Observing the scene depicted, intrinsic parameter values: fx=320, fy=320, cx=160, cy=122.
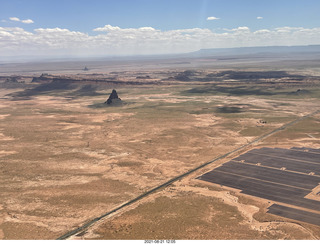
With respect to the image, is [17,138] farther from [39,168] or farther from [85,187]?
[85,187]

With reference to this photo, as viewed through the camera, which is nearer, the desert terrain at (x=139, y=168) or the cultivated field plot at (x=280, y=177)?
the desert terrain at (x=139, y=168)

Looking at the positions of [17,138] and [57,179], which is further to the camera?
[17,138]

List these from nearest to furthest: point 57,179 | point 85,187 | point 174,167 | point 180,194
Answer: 1. point 180,194
2. point 85,187
3. point 57,179
4. point 174,167

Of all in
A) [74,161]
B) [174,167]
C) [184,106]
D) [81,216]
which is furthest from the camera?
[184,106]

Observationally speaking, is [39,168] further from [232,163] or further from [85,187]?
[232,163]

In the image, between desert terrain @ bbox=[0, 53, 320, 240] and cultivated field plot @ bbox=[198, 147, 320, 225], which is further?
cultivated field plot @ bbox=[198, 147, 320, 225]

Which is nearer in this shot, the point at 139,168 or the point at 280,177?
the point at 280,177

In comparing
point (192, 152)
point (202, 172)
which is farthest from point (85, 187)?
point (192, 152)

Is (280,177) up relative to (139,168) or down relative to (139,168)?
up
